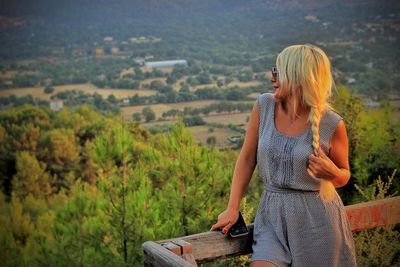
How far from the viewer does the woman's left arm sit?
83.3 inches

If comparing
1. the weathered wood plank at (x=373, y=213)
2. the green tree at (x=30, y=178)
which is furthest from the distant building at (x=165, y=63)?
the weathered wood plank at (x=373, y=213)

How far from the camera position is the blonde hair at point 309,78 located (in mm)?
2148

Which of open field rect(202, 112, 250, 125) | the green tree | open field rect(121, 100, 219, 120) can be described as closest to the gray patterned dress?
the green tree

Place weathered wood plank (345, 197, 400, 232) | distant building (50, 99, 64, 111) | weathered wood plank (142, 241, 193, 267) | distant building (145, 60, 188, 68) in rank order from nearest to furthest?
1. weathered wood plank (142, 241, 193, 267)
2. weathered wood plank (345, 197, 400, 232)
3. distant building (50, 99, 64, 111)
4. distant building (145, 60, 188, 68)

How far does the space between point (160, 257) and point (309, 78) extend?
0.78 m

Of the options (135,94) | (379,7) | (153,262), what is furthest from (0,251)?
(135,94)

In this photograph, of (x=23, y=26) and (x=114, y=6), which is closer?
(x=23, y=26)

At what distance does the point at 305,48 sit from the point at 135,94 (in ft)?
81.4

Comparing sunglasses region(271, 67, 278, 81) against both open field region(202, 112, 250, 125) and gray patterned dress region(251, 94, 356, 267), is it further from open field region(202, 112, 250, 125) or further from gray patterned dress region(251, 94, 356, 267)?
open field region(202, 112, 250, 125)

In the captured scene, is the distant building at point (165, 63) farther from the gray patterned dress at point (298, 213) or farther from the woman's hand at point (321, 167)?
the woman's hand at point (321, 167)

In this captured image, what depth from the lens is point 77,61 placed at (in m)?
33.3

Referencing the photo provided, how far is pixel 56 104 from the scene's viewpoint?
27.4 m

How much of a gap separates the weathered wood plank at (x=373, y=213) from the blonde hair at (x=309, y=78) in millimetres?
362

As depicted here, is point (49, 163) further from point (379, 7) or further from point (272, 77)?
point (272, 77)
